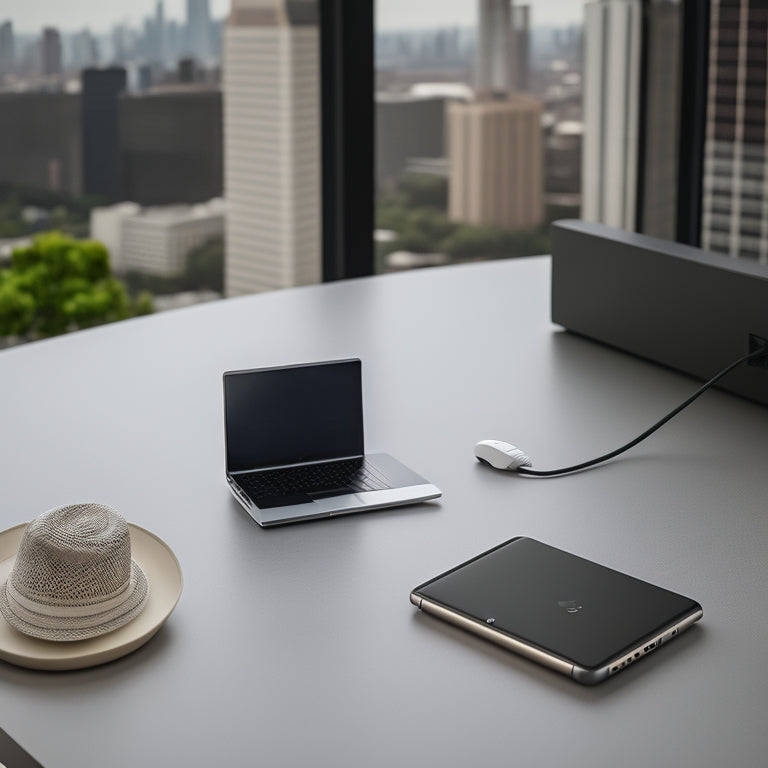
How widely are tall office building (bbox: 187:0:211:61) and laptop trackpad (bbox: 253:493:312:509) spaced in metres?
2.50

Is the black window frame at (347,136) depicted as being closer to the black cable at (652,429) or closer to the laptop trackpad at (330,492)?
the black cable at (652,429)

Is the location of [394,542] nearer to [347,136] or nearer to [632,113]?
[347,136]

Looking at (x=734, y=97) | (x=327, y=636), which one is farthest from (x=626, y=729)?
(x=734, y=97)

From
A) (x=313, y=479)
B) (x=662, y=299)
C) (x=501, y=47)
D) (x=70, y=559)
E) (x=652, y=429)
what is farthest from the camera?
(x=501, y=47)

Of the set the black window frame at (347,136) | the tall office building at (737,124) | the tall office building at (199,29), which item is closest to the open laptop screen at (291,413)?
the black window frame at (347,136)

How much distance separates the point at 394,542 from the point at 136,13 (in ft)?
8.65

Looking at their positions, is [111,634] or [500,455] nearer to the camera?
[111,634]

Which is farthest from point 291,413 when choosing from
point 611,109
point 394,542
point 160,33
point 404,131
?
point 611,109

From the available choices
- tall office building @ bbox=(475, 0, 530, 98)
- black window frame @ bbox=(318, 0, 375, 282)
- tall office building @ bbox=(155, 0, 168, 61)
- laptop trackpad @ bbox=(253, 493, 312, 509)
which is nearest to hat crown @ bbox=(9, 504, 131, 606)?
laptop trackpad @ bbox=(253, 493, 312, 509)

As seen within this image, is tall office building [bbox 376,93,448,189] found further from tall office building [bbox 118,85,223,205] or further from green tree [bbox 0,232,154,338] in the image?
green tree [bbox 0,232,154,338]

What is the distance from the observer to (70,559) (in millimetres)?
954

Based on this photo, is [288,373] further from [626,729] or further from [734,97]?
[734,97]

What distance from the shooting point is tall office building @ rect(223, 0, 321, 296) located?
11.4 feet

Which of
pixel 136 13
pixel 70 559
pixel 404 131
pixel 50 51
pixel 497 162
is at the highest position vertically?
pixel 136 13
